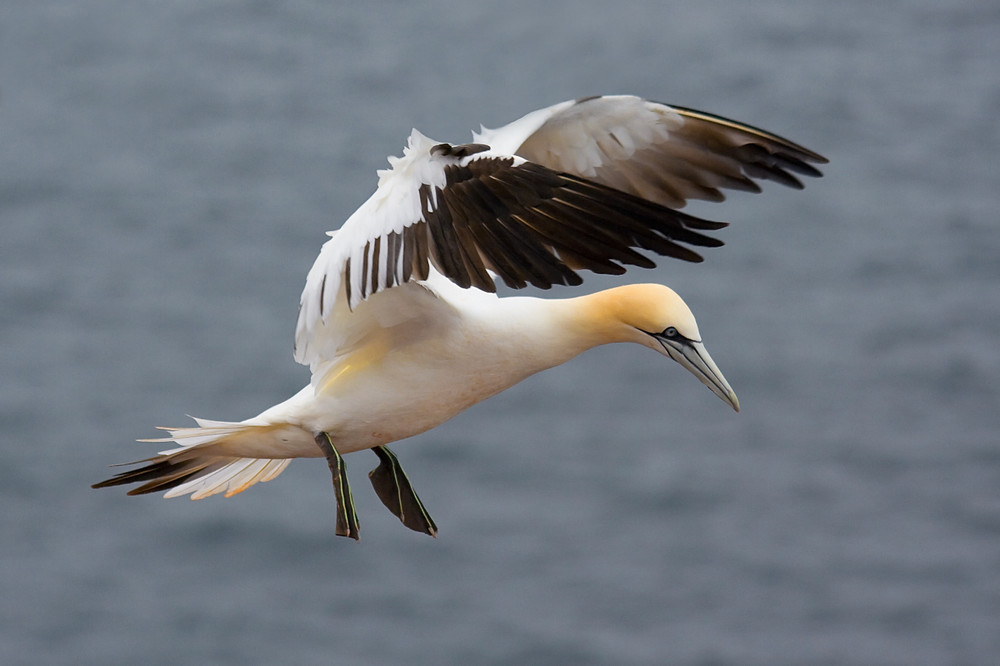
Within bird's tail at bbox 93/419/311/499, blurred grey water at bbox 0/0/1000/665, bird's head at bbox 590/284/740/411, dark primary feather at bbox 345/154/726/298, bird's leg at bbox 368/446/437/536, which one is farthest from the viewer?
blurred grey water at bbox 0/0/1000/665

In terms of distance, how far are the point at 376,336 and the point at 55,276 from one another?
35.8 feet

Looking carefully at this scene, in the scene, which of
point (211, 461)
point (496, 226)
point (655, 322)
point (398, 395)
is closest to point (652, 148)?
point (655, 322)

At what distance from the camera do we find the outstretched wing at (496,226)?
4012 millimetres

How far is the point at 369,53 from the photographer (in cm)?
1580

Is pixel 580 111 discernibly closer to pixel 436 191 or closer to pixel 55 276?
pixel 436 191

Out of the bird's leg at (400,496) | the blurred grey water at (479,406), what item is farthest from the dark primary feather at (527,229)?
the blurred grey water at (479,406)

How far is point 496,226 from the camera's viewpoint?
4078 millimetres

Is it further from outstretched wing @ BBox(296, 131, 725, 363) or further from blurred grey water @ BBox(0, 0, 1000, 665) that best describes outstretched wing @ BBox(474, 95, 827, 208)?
blurred grey water @ BBox(0, 0, 1000, 665)

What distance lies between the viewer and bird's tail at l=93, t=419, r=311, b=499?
4.98 meters

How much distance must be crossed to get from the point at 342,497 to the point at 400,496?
2.15 feet

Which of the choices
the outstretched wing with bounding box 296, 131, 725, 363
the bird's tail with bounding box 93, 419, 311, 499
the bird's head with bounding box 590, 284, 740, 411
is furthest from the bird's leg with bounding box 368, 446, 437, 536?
the outstretched wing with bounding box 296, 131, 725, 363

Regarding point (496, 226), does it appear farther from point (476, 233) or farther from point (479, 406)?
point (479, 406)

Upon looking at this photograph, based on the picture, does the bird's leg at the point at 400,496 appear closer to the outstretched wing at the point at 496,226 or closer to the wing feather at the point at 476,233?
the wing feather at the point at 476,233

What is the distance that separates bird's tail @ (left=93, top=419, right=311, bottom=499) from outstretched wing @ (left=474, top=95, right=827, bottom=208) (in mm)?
1082
